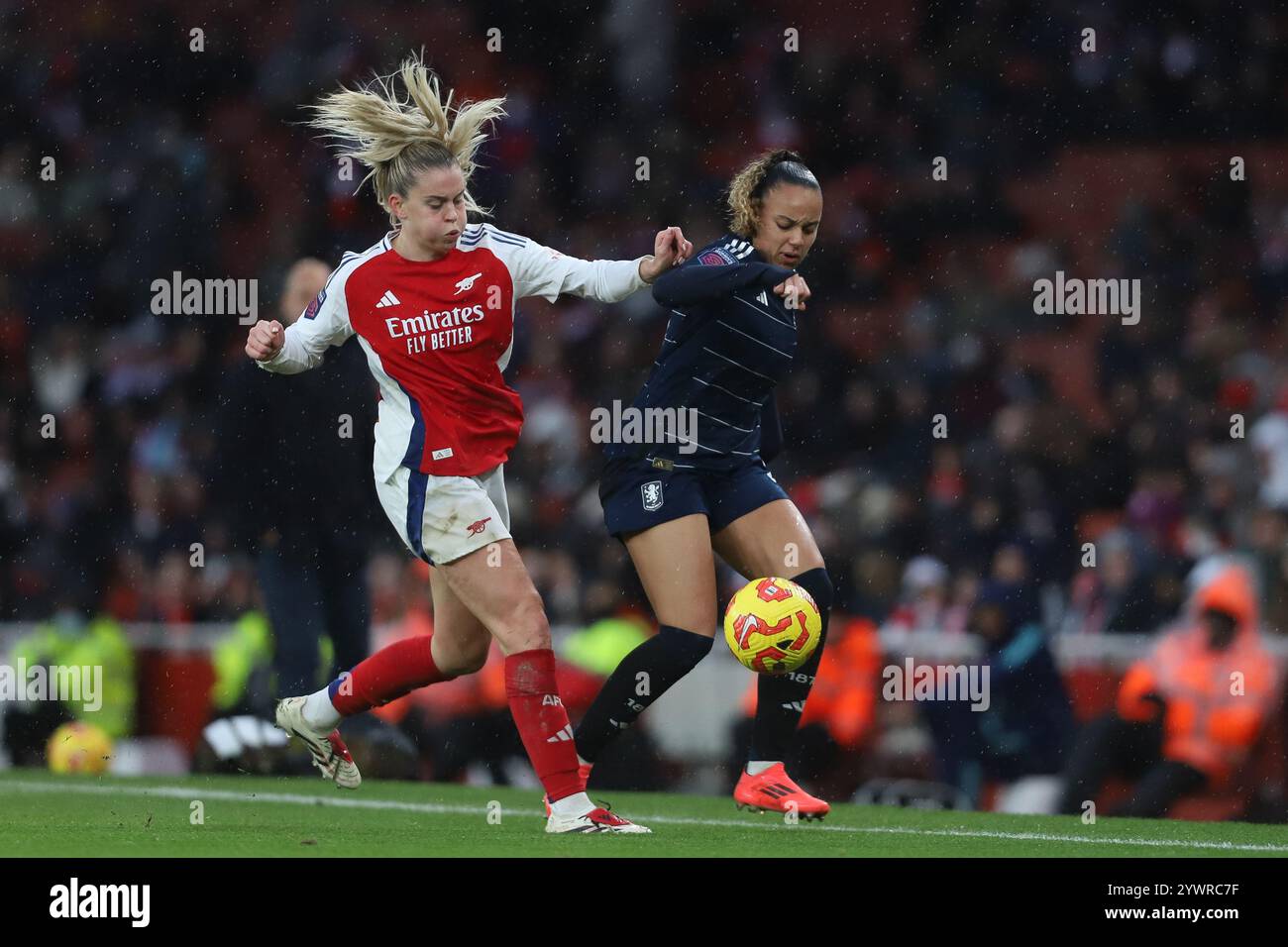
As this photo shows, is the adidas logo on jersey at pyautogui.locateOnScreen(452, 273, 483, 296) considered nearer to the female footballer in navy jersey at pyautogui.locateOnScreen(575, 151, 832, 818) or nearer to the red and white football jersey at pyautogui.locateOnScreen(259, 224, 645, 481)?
the red and white football jersey at pyautogui.locateOnScreen(259, 224, 645, 481)

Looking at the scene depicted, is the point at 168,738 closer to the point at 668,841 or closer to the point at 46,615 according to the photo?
the point at 46,615

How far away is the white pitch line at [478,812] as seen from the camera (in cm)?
622

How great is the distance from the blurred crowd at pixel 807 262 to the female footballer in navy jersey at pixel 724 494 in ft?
11.6

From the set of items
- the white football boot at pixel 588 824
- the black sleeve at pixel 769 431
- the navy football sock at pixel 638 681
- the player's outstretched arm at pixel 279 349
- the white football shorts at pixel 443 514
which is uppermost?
the player's outstretched arm at pixel 279 349

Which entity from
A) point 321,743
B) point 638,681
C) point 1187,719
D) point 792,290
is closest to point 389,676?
point 321,743

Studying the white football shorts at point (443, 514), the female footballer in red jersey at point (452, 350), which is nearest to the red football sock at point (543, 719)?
the female footballer in red jersey at point (452, 350)

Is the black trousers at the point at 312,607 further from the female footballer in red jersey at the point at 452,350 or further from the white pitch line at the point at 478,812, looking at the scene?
the female footballer in red jersey at the point at 452,350

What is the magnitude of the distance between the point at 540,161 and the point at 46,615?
4789 mm

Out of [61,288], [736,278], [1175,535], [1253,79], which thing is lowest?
[1175,535]

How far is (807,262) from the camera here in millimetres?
13695

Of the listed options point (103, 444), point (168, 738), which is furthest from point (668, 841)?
point (103, 444)

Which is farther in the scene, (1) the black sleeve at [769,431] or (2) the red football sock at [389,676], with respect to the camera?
(1) the black sleeve at [769,431]

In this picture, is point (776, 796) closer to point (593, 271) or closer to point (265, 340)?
point (593, 271)

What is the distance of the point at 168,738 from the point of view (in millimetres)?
10281
